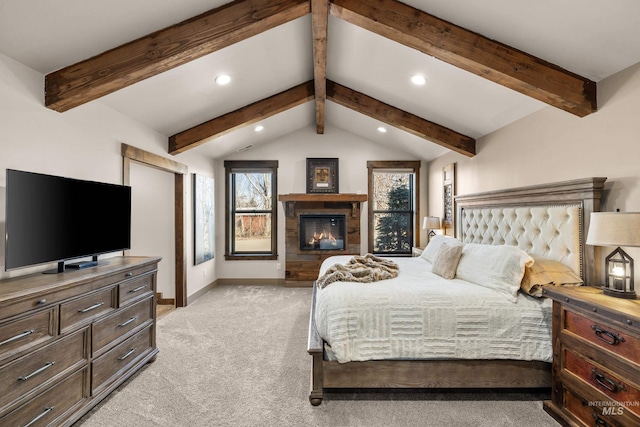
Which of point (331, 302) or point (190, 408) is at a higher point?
point (331, 302)

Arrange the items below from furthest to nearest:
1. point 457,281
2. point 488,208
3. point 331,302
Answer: point 488,208
point 457,281
point 331,302

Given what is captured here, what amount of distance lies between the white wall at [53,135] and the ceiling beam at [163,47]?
0.15 meters

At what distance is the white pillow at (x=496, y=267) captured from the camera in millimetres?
2291

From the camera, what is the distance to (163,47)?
7.54 feet

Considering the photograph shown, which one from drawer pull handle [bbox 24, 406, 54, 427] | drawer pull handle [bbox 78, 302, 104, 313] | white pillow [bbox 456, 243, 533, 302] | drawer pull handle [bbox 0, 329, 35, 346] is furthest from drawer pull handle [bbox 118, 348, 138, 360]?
white pillow [bbox 456, 243, 533, 302]

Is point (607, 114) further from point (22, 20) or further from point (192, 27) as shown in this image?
point (22, 20)

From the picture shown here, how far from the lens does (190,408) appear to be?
2.08m

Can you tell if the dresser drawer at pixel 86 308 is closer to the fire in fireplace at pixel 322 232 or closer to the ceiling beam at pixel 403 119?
the ceiling beam at pixel 403 119

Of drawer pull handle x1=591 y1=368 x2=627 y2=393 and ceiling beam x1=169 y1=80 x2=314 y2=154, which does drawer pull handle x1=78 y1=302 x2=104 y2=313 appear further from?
drawer pull handle x1=591 y1=368 x2=627 y2=393

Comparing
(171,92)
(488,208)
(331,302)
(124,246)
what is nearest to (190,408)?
(331,302)

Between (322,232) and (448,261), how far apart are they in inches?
120

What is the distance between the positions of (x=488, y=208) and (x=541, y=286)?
1.45 metres

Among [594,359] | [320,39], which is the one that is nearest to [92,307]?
[320,39]

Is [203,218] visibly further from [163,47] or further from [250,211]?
[163,47]
